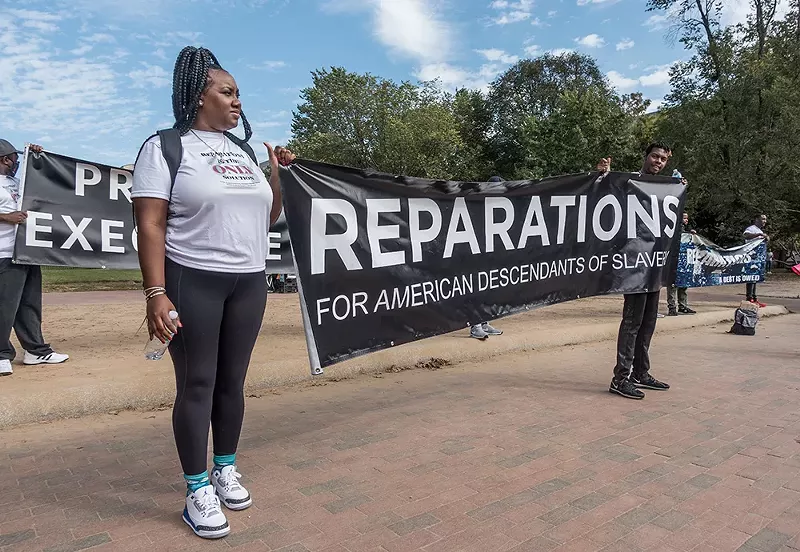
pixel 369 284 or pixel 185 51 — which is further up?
pixel 185 51

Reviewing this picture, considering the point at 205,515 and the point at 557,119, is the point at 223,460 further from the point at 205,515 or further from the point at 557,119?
the point at 557,119

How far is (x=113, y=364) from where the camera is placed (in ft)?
17.5

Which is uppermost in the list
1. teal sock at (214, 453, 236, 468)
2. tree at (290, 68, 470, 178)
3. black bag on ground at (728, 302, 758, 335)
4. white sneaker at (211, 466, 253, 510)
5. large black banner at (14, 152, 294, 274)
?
tree at (290, 68, 470, 178)

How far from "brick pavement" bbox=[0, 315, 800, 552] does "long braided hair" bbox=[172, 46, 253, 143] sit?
5.97ft

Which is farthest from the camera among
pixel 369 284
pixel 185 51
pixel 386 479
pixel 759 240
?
pixel 759 240

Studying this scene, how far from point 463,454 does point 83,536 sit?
2.03 meters

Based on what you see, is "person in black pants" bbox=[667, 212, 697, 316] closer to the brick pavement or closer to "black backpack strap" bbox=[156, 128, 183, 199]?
the brick pavement

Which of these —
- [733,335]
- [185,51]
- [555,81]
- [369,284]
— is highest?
[555,81]

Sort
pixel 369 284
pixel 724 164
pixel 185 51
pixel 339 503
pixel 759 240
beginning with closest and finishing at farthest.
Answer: pixel 185 51, pixel 339 503, pixel 369 284, pixel 759 240, pixel 724 164

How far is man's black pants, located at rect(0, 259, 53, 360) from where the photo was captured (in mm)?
5027

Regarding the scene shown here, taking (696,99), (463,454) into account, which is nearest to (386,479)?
(463,454)

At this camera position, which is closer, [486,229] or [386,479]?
[386,479]

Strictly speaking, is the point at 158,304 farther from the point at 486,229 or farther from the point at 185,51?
the point at 486,229

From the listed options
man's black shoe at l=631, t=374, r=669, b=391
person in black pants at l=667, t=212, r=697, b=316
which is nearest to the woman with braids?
man's black shoe at l=631, t=374, r=669, b=391
